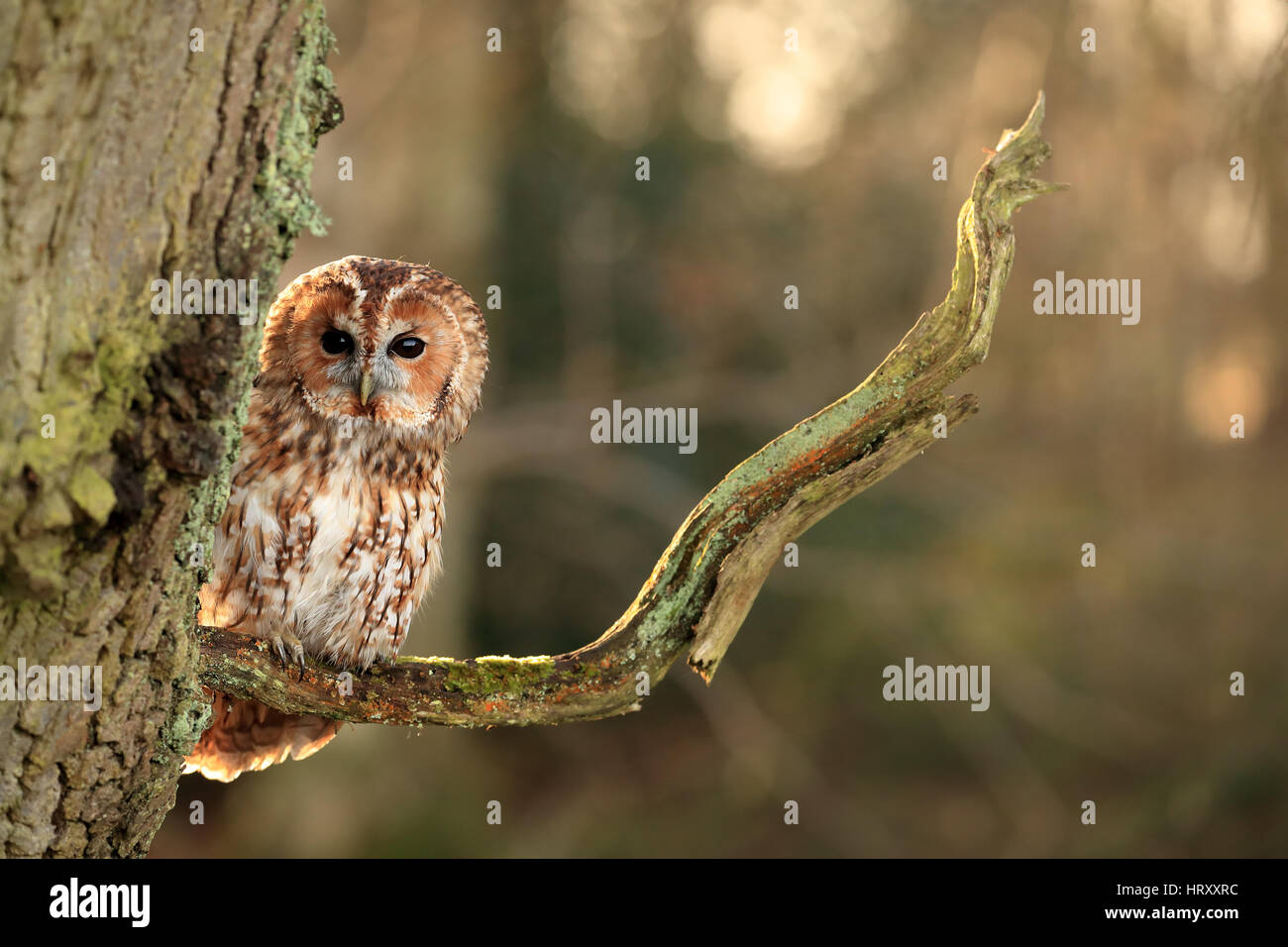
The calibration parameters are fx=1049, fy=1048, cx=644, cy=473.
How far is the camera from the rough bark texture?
48.7 inches

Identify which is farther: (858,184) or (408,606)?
(858,184)

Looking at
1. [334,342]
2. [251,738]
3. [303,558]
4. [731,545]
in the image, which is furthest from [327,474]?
[731,545]

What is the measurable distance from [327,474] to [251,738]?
26.5 inches

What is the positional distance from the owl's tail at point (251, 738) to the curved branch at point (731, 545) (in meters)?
0.48

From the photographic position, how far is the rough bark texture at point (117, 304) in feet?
4.06

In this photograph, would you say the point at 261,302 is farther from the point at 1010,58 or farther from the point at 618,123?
the point at 618,123

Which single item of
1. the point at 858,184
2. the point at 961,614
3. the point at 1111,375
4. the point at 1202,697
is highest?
the point at 858,184

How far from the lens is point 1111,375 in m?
6.11

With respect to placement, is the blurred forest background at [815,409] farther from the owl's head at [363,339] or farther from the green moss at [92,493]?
the green moss at [92,493]

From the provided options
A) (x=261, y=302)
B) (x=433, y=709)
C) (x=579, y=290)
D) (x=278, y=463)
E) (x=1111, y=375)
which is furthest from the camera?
(x=579, y=290)

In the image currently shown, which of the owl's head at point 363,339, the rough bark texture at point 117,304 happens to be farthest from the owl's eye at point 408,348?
the rough bark texture at point 117,304
